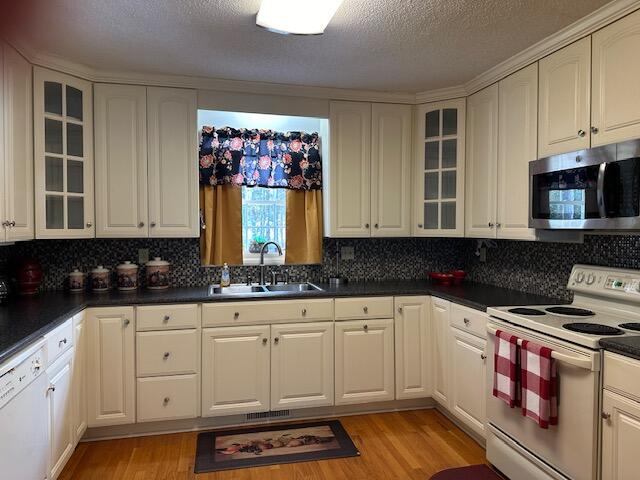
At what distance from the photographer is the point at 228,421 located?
293 cm

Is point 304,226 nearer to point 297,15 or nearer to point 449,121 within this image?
point 449,121

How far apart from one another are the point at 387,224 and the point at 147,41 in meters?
1.99

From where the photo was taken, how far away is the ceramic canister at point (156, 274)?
3.12 metres

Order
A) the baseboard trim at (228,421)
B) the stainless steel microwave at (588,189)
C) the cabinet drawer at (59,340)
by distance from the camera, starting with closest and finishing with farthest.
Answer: the stainless steel microwave at (588,189) < the cabinet drawer at (59,340) < the baseboard trim at (228,421)

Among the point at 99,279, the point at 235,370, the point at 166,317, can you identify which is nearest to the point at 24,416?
the point at 166,317

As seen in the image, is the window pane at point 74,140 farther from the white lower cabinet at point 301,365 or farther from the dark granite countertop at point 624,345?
the dark granite countertop at point 624,345

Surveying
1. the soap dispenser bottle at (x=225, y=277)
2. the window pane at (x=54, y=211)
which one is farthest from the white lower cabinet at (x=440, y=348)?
the window pane at (x=54, y=211)

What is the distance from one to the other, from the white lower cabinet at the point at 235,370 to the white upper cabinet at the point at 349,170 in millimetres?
996

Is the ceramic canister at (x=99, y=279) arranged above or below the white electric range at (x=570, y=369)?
above

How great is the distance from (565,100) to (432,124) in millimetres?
1142

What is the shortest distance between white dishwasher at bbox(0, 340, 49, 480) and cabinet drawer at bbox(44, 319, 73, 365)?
9cm

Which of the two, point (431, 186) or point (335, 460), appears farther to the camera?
point (431, 186)

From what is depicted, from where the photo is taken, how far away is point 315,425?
2.92m

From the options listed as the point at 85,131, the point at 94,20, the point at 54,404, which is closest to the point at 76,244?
the point at 85,131
